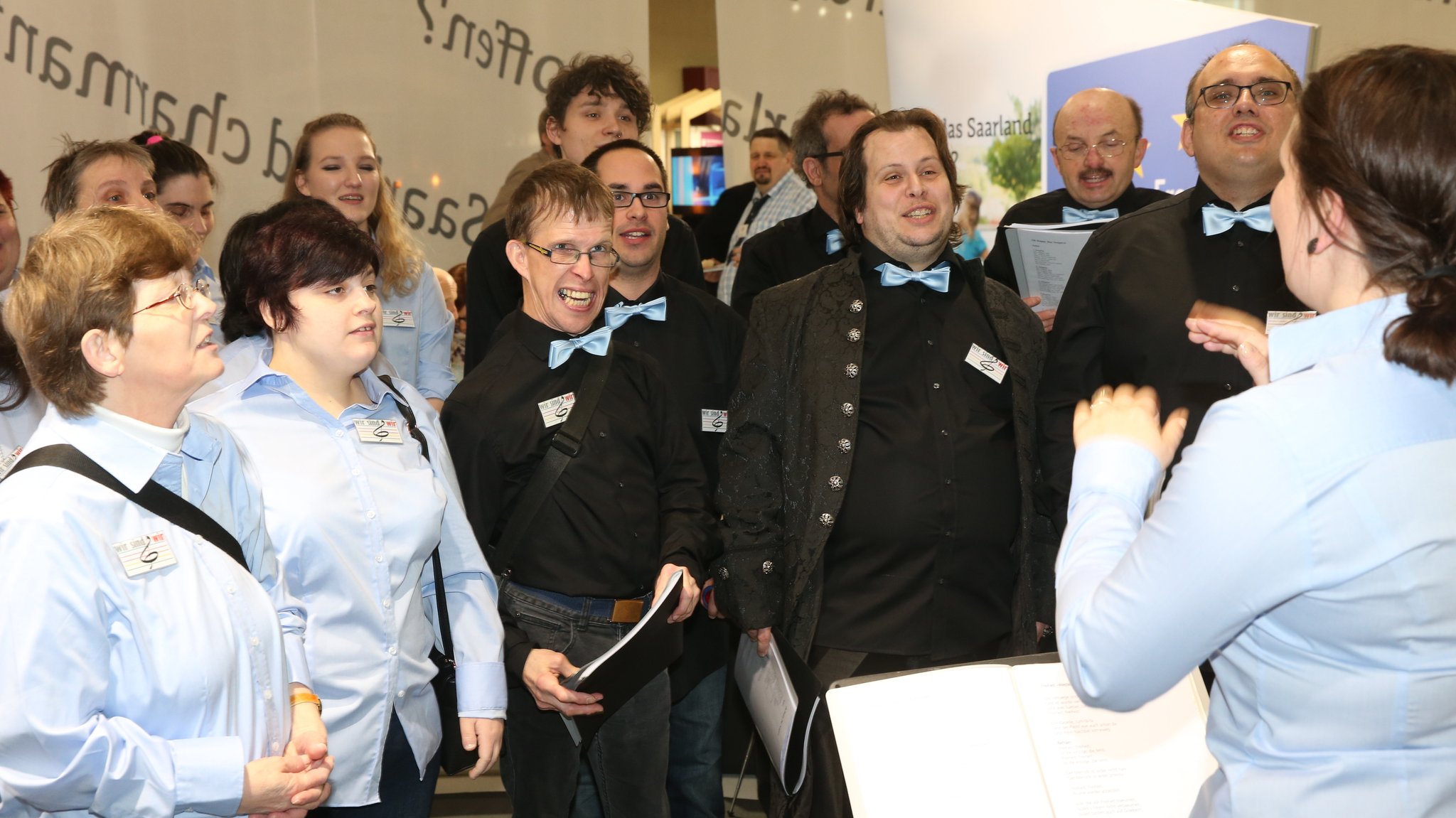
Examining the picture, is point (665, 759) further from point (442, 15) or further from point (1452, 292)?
point (442, 15)

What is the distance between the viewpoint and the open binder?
2.01 m

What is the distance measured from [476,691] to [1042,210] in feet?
9.65

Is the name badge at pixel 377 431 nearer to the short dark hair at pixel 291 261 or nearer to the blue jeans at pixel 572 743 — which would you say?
the short dark hair at pixel 291 261

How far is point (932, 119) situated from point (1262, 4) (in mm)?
2677

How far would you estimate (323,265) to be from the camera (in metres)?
2.25

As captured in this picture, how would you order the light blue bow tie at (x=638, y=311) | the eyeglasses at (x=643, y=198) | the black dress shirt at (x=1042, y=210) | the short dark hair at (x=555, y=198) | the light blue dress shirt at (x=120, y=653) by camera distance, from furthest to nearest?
the black dress shirt at (x=1042, y=210), the eyeglasses at (x=643, y=198), the light blue bow tie at (x=638, y=311), the short dark hair at (x=555, y=198), the light blue dress shirt at (x=120, y=653)

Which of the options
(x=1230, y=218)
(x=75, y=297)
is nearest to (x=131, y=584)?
(x=75, y=297)

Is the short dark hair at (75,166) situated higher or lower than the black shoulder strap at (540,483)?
higher

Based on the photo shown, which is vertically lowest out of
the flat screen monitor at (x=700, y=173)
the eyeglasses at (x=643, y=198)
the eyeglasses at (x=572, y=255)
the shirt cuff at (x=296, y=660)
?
the shirt cuff at (x=296, y=660)

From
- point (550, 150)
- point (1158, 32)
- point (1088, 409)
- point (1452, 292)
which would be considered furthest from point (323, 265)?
point (1158, 32)

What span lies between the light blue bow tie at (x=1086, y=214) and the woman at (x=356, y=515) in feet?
8.54

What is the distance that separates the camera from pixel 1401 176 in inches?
47.5

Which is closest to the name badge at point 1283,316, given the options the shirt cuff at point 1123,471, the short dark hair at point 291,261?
the shirt cuff at point 1123,471

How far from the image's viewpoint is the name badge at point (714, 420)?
10.4 ft
